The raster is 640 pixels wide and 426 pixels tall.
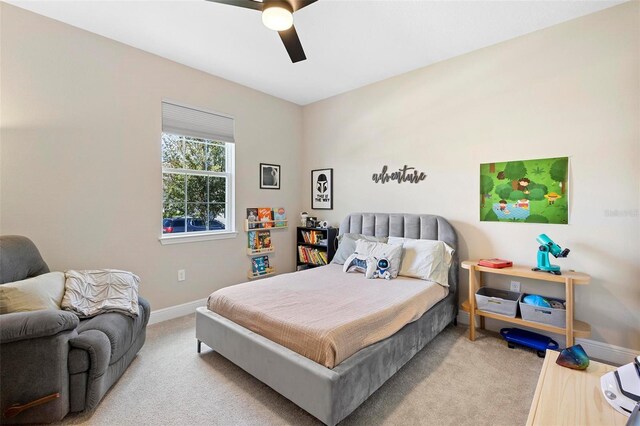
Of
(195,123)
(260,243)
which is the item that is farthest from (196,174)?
(260,243)

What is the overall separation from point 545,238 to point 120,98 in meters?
4.27

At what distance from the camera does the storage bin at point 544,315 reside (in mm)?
2352

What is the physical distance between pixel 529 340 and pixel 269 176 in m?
3.60

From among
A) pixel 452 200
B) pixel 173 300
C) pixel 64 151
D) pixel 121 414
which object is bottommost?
pixel 121 414

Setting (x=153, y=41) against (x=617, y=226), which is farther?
(x=153, y=41)

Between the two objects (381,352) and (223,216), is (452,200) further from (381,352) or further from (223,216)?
(223,216)

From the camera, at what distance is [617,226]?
2361mm

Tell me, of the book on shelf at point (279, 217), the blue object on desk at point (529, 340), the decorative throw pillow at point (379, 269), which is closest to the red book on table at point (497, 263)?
the blue object on desk at point (529, 340)

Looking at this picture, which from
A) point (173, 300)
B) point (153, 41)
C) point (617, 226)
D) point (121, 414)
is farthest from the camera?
point (173, 300)

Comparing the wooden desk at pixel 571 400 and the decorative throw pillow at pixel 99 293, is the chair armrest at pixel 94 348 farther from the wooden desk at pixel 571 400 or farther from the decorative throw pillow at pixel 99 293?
the wooden desk at pixel 571 400

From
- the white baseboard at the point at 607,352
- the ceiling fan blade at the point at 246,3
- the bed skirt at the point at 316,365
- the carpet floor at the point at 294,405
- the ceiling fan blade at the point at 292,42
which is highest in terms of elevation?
the ceiling fan blade at the point at 246,3

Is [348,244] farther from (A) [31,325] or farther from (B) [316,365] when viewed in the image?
(A) [31,325]

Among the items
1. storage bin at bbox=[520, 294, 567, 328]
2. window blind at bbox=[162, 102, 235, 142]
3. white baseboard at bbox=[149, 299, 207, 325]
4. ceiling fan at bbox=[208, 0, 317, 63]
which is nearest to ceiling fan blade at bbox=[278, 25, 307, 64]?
ceiling fan at bbox=[208, 0, 317, 63]

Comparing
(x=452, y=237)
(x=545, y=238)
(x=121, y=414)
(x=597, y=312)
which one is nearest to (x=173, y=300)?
(x=121, y=414)
